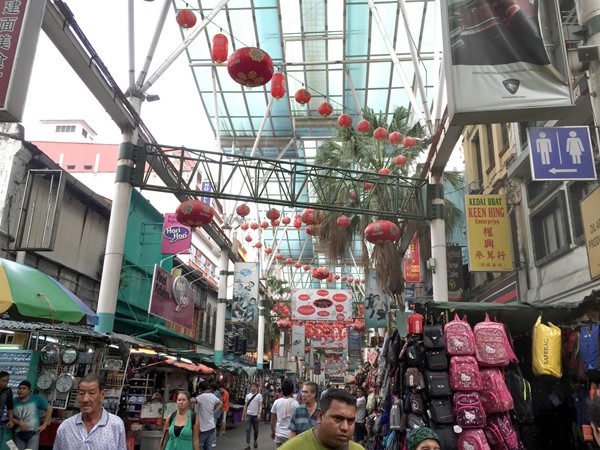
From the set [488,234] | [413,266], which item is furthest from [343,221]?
[413,266]

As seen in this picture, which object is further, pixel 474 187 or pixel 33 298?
pixel 474 187

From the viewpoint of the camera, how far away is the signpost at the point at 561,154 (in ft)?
24.4

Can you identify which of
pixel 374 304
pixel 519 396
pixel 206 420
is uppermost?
pixel 374 304

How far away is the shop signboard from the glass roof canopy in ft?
21.7

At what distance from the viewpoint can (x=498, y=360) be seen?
22.3 feet

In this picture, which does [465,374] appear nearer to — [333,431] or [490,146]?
[333,431]

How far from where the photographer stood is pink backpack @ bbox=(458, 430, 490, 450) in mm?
6324

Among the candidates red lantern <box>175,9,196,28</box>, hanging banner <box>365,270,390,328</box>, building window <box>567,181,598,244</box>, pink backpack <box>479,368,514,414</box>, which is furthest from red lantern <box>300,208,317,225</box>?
pink backpack <box>479,368,514,414</box>

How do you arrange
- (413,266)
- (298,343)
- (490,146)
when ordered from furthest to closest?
(298,343) < (413,266) < (490,146)

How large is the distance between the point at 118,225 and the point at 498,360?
914cm

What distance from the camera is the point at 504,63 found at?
684 centimetres

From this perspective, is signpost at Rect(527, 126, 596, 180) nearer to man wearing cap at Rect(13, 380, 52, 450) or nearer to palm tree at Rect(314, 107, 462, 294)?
man wearing cap at Rect(13, 380, 52, 450)

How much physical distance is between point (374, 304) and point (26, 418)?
1450 centimetres

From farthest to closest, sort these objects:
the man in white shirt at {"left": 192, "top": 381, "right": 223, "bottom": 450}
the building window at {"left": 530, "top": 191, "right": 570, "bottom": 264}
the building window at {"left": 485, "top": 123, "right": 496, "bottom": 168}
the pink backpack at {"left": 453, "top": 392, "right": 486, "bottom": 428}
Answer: the building window at {"left": 485, "top": 123, "right": 496, "bottom": 168}, the building window at {"left": 530, "top": 191, "right": 570, "bottom": 264}, the man in white shirt at {"left": 192, "top": 381, "right": 223, "bottom": 450}, the pink backpack at {"left": 453, "top": 392, "right": 486, "bottom": 428}
